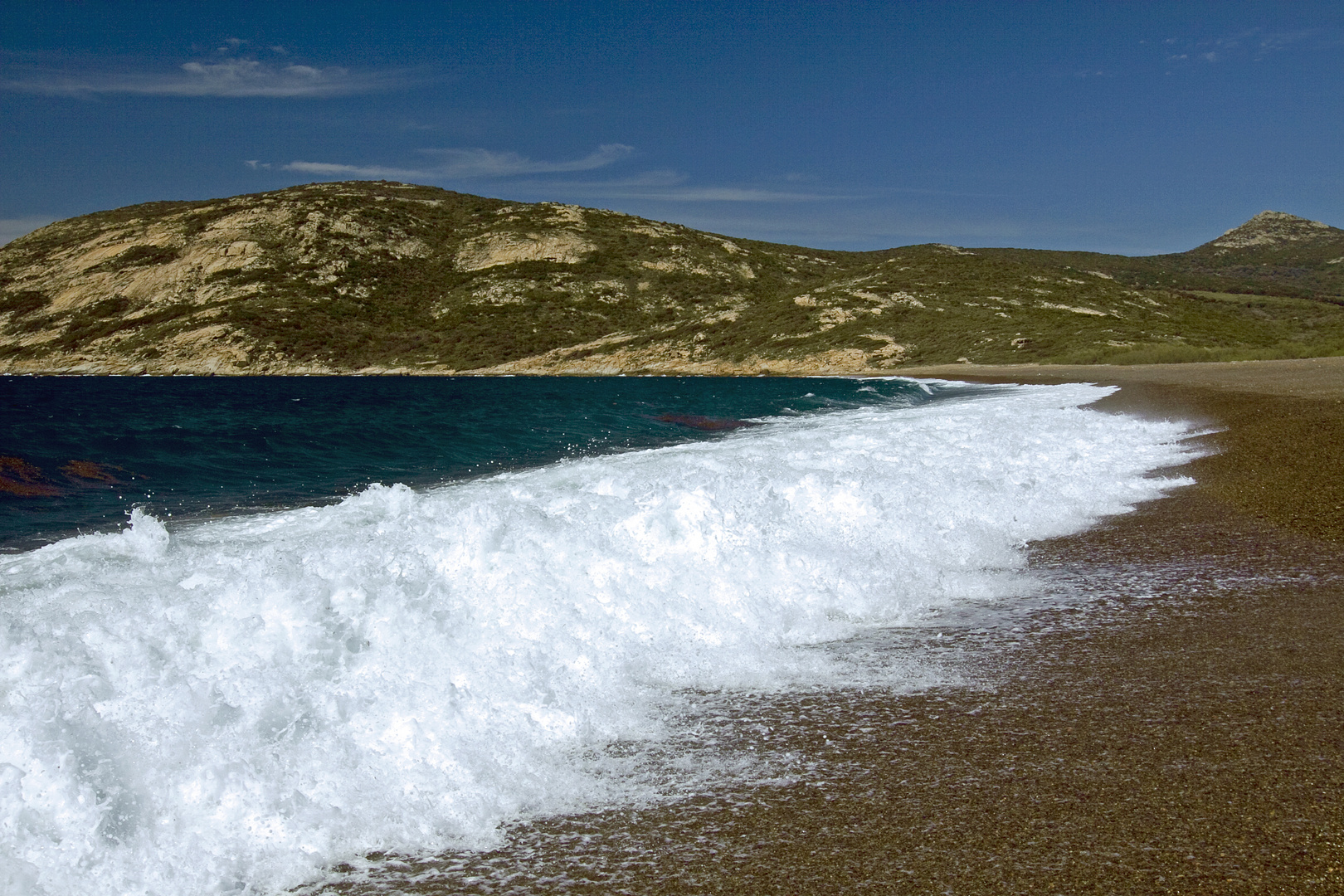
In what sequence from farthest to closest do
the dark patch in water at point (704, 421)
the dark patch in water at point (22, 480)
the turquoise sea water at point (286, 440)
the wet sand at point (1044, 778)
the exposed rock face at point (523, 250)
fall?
the exposed rock face at point (523, 250)
the dark patch in water at point (704, 421)
the dark patch in water at point (22, 480)
the turquoise sea water at point (286, 440)
the wet sand at point (1044, 778)

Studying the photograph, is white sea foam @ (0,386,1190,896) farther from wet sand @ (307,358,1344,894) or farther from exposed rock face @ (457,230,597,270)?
exposed rock face @ (457,230,597,270)

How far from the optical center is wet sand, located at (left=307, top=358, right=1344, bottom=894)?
10.9 feet

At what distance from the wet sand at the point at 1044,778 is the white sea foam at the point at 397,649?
0.50 meters

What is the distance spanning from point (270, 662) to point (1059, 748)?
12.8 ft

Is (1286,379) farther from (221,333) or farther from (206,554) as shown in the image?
(221,333)

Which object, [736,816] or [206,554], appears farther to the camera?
[206,554]

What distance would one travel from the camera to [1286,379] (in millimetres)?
29312

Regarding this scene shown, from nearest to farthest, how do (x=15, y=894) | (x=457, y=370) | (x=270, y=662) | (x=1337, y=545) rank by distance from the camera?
1. (x=15, y=894)
2. (x=270, y=662)
3. (x=1337, y=545)
4. (x=457, y=370)

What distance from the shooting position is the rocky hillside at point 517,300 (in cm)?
9044

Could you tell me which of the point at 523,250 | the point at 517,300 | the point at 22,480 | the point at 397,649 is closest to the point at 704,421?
the point at 22,480

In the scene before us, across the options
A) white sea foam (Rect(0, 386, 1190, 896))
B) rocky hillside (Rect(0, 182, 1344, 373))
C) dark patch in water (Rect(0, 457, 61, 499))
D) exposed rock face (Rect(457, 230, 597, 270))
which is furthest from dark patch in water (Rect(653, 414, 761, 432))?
exposed rock face (Rect(457, 230, 597, 270))

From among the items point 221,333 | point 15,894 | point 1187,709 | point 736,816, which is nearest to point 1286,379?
point 1187,709

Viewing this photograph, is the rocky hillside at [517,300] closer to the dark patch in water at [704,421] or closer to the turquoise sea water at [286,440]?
the turquoise sea water at [286,440]

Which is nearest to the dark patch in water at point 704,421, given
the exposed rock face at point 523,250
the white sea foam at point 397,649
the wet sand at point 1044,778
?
the white sea foam at point 397,649
